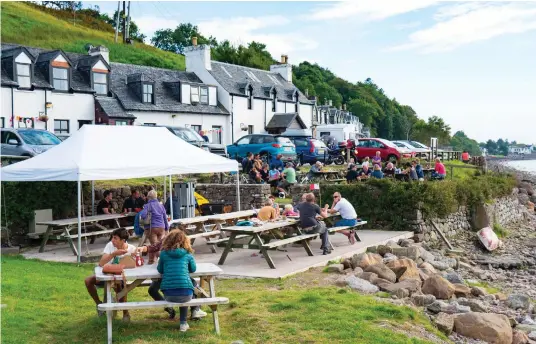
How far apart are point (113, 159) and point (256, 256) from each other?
12.7ft

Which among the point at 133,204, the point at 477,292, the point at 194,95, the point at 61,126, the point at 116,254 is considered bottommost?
the point at 477,292

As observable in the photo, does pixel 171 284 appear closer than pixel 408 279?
Yes

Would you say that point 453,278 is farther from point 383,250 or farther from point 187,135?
point 187,135

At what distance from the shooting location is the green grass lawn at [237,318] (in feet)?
24.1

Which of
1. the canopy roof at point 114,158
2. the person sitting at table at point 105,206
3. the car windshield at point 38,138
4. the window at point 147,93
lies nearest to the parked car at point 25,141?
the car windshield at point 38,138

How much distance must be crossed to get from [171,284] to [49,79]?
2833 cm

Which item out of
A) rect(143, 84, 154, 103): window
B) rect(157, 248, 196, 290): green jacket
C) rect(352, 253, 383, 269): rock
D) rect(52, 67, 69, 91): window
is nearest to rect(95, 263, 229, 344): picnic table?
rect(157, 248, 196, 290): green jacket

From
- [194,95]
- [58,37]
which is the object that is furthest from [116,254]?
[58,37]

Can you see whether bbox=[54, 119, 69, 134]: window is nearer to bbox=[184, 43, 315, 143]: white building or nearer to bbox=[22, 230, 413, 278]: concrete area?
bbox=[184, 43, 315, 143]: white building

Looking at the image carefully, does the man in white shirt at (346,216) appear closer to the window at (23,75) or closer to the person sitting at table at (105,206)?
the person sitting at table at (105,206)

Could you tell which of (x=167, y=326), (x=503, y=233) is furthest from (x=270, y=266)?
(x=503, y=233)

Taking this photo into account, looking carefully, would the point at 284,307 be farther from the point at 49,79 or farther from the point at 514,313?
the point at 49,79

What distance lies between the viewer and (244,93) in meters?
45.3

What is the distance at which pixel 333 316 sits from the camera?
8.12m
